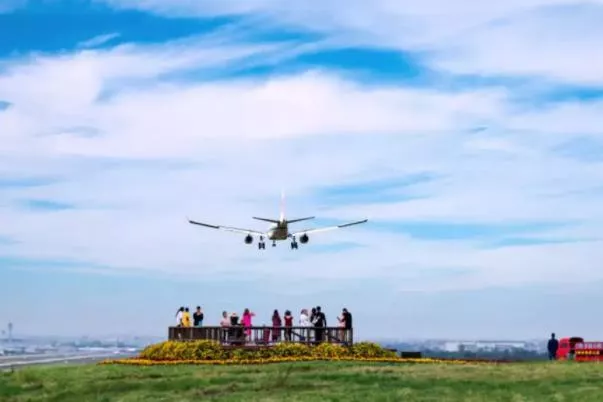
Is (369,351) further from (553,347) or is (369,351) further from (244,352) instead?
(553,347)

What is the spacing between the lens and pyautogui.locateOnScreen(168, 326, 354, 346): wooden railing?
45.4 m

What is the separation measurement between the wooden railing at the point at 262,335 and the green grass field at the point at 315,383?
5496mm

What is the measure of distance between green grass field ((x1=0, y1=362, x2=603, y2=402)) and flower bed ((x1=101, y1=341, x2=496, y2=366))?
3063 millimetres

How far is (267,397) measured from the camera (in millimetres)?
29766

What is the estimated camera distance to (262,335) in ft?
150

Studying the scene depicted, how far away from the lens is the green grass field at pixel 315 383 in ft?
97.5

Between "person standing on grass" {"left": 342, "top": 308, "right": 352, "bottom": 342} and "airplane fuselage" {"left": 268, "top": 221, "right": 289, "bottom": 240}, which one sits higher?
"airplane fuselage" {"left": 268, "top": 221, "right": 289, "bottom": 240}

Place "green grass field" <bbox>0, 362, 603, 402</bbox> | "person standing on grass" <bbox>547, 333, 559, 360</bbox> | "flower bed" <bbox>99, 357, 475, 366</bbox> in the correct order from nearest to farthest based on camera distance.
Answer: "green grass field" <bbox>0, 362, 603, 402</bbox>, "flower bed" <bbox>99, 357, 475, 366</bbox>, "person standing on grass" <bbox>547, 333, 559, 360</bbox>

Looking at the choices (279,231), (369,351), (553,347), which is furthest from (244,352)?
(279,231)

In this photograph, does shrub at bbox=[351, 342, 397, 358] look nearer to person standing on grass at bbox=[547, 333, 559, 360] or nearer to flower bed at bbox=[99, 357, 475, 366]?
flower bed at bbox=[99, 357, 475, 366]

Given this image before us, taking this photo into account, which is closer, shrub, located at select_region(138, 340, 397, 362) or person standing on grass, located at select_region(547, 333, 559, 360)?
shrub, located at select_region(138, 340, 397, 362)

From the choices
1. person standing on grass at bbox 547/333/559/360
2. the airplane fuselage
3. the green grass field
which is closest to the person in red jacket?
the green grass field

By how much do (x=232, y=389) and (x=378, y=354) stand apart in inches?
556

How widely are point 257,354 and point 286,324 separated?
4400 mm
